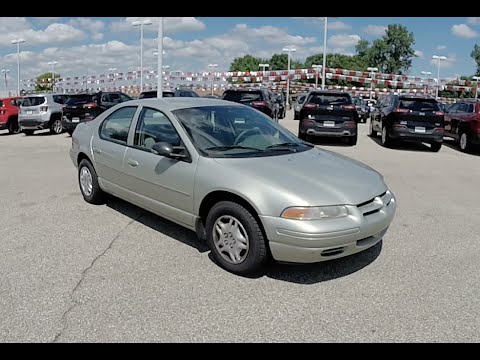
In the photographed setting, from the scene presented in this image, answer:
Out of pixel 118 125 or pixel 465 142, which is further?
pixel 465 142

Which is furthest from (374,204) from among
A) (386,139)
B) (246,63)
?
(246,63)

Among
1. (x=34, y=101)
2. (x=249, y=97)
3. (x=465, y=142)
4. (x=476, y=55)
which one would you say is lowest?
(x=465, y=142)

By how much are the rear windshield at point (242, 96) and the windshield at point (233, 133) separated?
9262 mm

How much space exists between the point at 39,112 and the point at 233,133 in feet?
49.1

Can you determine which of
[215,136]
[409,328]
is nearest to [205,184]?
[215,136]

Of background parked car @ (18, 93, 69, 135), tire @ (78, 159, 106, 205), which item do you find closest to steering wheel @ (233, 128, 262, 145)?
tire @ (78, 159, 106, 205)

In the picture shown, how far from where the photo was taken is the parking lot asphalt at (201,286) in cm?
291

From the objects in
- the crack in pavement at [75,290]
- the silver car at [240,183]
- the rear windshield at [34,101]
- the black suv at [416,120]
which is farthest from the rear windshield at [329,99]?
the rear windshield at [34,101]

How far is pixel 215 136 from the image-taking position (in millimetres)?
4383

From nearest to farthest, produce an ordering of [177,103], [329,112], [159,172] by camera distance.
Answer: [159,172]
[177,103]
[329,112]

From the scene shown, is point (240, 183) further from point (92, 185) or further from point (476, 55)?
point (476, 55)

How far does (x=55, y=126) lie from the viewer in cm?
1778
